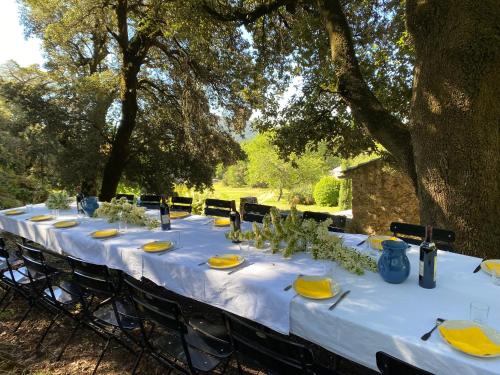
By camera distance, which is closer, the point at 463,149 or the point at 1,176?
the point at 463,149

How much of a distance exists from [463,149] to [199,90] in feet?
18.2

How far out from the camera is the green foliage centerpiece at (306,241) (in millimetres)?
2162

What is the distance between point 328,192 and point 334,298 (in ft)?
71.7

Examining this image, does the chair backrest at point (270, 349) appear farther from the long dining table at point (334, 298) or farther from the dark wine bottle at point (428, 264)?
the dark wine bottle at point (428, 264)

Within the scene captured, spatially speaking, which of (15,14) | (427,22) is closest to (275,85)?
(427,22)

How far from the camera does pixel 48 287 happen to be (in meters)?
2.88

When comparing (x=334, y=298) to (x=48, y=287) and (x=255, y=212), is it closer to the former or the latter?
(x=48, y=287)

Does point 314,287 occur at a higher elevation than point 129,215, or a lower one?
lower

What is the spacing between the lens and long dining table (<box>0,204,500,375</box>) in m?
1.44

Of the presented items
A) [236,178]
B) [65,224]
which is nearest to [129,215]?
[65,224]

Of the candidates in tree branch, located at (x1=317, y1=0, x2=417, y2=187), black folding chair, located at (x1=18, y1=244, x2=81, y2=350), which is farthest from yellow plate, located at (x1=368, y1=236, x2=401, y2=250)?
black folding chair, located at (x1=18, y1=244, x2=81, y2=350)

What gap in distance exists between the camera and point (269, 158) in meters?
31.8

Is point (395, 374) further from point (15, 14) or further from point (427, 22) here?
point (15, 14)

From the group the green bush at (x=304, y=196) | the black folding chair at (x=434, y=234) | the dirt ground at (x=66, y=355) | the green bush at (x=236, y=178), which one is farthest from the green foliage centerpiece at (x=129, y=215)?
the green bush at (x=236, y=178)
